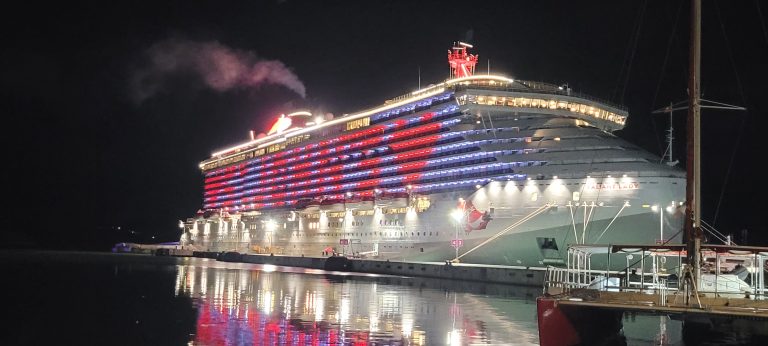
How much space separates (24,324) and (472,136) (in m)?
43.4

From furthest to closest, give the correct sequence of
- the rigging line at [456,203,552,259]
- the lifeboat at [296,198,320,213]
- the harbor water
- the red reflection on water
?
the lifeboat at [296,198,320,213] < the rigging line at [456,203,552,259] < the harbor water < the red reflection on water

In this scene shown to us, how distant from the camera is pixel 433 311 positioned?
28.2 meters

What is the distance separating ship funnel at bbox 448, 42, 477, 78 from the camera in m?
75.5

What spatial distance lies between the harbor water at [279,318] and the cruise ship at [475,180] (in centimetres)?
954

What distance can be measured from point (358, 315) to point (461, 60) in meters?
53.4

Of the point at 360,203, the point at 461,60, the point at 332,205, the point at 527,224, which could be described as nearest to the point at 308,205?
the point at 332,205

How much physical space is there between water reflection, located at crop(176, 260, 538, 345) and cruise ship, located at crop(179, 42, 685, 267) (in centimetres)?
956

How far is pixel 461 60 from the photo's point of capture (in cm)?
7538

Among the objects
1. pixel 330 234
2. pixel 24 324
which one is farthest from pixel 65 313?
pixel 330 234

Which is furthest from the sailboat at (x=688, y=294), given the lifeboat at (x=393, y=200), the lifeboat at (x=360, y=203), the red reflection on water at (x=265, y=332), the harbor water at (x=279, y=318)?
the lifeboat at (x=360, y=203)

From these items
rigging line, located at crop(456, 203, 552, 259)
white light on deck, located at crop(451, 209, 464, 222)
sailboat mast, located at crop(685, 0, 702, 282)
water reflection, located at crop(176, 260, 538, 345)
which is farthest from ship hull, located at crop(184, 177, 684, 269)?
sailboat mast, located at crop(685, 0, 702, 282)

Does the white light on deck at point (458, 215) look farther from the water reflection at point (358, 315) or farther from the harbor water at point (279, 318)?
the harbor water at point (279, 318)

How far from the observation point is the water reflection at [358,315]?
795 inches

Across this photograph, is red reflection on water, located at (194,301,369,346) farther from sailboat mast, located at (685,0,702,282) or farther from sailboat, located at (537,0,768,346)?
sailboat mast, located at (685,0,702,282)
